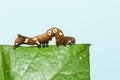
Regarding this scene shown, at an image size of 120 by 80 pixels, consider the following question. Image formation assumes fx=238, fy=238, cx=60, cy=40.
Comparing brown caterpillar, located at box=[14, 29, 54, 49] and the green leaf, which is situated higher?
brown caterpillar, located at box=[14, 29, 54, 49]

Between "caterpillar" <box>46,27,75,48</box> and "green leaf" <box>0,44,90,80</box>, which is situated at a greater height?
"caterpillar" <box>46,27,75,48</box>

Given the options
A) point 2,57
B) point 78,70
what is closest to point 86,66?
point 78,70

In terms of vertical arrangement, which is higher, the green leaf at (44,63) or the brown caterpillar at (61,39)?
the brown caterpillar at (61,39)

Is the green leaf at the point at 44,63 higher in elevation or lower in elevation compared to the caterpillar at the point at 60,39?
lower

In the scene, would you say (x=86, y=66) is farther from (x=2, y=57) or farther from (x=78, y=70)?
(x=2, y=57)

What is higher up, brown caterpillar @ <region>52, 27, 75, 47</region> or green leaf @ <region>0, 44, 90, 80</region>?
brown caterpillar @ <region>52, 27, 75, 47</region>

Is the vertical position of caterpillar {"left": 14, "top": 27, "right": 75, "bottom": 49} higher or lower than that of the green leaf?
higher
